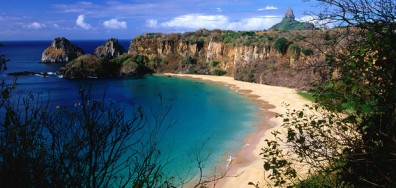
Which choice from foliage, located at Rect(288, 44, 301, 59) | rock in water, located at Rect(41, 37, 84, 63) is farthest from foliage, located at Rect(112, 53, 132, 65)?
foliage, located at Rect(288, 44, 301, 59)

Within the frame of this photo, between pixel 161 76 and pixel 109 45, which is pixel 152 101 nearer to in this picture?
pixel 161 76

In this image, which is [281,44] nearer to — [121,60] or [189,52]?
[189,52]

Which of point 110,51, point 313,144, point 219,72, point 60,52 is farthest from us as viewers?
point 60,52

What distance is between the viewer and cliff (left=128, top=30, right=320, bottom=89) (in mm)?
71312

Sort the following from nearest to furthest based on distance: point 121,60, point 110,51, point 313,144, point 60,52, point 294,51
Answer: point 313,144 < point 294,51 < point 121,60 < point 110,51 < point 60,52

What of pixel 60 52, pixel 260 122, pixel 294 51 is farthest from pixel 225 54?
pixel 60 52

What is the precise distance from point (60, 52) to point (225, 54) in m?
73.2

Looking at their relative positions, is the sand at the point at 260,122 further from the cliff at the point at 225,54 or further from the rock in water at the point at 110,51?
the rock in water at the point at 110,51

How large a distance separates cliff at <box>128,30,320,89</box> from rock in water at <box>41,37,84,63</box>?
41.9m

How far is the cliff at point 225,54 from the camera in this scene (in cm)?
7131

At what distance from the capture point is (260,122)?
41000 millimetres

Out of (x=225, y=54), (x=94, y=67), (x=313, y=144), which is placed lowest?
(x=94, y=67)

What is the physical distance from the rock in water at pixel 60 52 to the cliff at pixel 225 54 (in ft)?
137

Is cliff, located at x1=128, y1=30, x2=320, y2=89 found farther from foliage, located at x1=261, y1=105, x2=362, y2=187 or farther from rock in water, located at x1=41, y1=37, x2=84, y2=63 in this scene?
foliage, located at x1=261, y1=105, x2=362, y2=187
